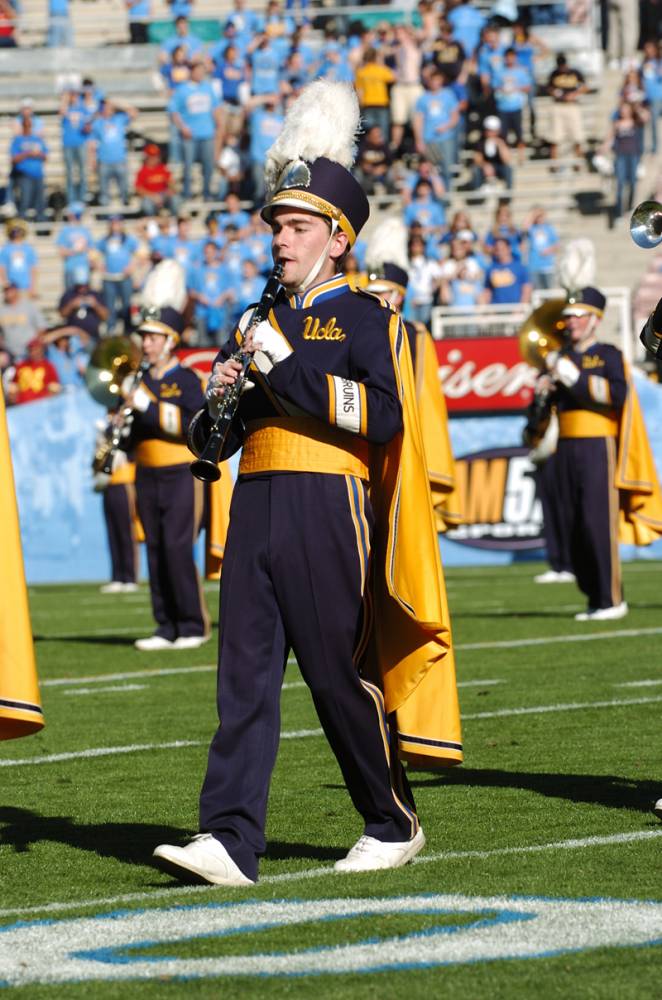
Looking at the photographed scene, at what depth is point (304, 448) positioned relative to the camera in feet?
17.6

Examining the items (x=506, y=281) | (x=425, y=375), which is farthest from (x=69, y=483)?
(x=425, y=375)

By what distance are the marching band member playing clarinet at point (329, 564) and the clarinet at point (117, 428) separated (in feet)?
24.8

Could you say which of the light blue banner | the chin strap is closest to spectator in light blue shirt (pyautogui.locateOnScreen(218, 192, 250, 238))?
the light blue banner

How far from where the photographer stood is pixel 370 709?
17.5 ft

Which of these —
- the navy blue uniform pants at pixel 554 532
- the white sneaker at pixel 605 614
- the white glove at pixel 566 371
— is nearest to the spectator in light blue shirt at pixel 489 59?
the navy blue uniform pants at pixel 554 532

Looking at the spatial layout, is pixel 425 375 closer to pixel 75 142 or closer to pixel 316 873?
pixel 316 873

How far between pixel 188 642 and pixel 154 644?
215 millimetres

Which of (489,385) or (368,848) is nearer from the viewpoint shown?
(368,848)

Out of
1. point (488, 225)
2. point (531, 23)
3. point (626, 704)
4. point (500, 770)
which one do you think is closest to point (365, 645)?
point (500, 770)

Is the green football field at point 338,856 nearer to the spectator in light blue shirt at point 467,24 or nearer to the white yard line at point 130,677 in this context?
the white yard line at point 130,677

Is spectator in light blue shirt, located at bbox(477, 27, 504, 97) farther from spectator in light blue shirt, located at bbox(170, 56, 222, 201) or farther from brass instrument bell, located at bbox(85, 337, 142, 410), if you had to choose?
brass instrument bell, located at bbox(85, 337, 142, 410)

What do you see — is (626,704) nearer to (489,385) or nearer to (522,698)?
(522,698)

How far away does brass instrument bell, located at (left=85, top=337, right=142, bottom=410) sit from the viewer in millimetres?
14461

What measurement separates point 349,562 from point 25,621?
84cm
